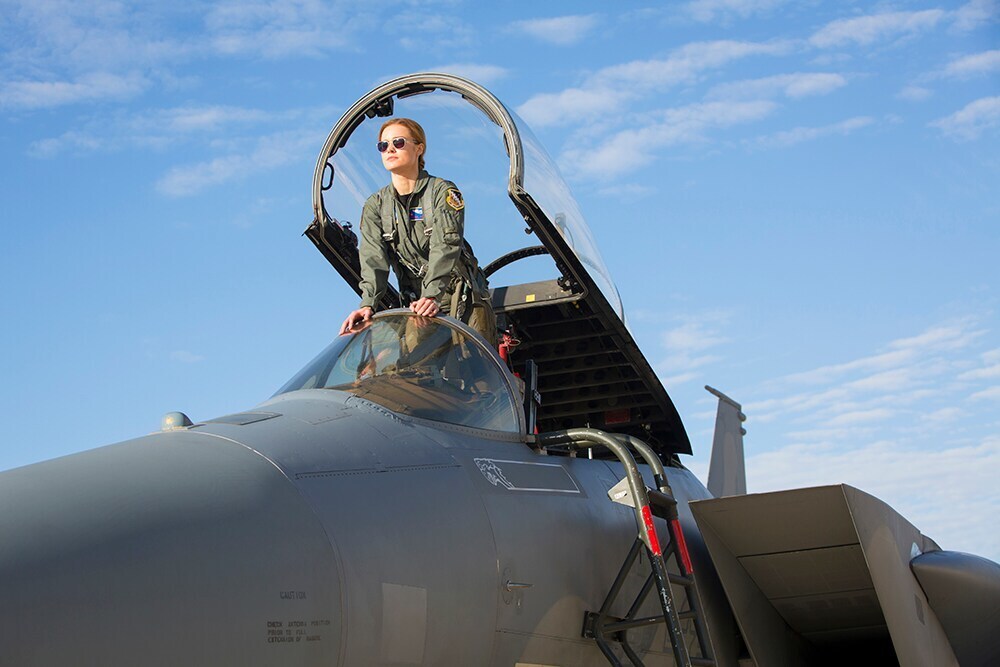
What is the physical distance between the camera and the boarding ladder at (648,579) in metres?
4.99

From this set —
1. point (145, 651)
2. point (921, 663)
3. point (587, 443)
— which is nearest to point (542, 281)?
point (587, 443)

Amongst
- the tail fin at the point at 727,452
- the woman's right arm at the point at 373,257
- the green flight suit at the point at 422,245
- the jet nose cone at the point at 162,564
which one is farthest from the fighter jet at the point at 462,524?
the tail fin at the point at 727,452

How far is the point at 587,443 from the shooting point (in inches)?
225

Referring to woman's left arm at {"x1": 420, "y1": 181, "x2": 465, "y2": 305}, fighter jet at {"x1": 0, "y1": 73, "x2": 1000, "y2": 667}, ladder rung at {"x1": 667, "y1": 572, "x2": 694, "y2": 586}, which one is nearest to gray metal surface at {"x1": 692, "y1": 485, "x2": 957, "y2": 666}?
fighter jet at {"x1": 0, "y1": 73, "x2": 1000, "y2": 667}

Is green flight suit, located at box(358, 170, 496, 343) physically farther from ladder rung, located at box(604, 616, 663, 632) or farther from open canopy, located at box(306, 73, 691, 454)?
ladder rung, located at box(604, 616, 663, 632)

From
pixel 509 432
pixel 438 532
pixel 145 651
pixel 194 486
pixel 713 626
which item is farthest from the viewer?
pixel 713 626

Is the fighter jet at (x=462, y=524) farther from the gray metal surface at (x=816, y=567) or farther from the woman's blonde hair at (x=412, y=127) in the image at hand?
the woman's blonde hair at (x=412, y=127)

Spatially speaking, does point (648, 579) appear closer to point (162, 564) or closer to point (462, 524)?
point (462, 524)

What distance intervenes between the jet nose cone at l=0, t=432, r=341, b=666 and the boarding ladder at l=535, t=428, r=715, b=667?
1843 millimetres

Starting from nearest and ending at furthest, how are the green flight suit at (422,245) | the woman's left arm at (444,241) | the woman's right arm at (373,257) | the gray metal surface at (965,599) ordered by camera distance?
1. the gray metal surface at (965,599)
2. the woman's left arm at (444,241)
3. the green flight suit at (422,245)
4. the woman's right arm at (373,257)

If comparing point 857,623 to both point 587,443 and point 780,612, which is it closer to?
point 780,612

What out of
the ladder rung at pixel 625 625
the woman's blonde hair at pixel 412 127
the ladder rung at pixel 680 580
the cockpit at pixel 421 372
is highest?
the woman's blonde hair at pixel 412 127

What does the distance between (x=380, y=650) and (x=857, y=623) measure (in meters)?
4.05

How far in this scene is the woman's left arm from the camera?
654cm
